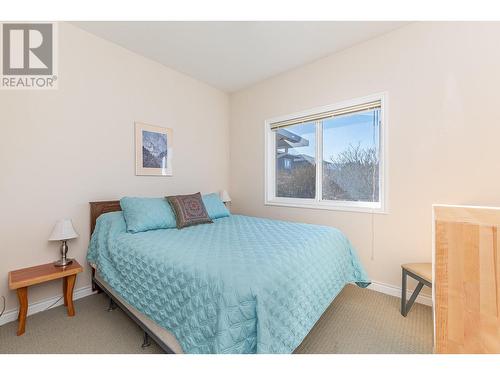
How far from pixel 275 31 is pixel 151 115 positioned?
1.73 metres

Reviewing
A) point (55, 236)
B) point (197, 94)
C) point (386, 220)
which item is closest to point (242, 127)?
point (197, 94)

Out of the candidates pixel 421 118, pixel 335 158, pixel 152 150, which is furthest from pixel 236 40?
pixel 421 118

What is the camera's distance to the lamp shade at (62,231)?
186 cm

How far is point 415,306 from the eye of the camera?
80.0 inches

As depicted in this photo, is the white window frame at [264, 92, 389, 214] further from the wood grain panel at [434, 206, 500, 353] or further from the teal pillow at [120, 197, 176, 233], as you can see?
the wood grain panel at [434, 206, 500, 353]

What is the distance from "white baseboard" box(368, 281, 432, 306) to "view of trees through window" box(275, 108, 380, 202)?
0.91m

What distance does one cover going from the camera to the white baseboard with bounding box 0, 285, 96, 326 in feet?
5.89

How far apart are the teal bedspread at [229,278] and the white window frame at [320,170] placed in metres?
0.68

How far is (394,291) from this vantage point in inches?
88.4

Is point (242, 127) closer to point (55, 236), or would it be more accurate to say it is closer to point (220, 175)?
point (220, 175)

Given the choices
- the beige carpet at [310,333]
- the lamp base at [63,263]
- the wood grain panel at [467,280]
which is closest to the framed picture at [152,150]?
the lamp base at [63,263]

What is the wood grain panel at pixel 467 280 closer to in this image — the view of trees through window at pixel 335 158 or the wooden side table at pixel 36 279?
the view of trees through window at pixel 335 158

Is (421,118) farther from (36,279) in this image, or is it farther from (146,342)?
(36,279)

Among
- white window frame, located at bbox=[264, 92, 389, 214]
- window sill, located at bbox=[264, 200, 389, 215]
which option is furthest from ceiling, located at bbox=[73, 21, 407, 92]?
window sill, located at bbox=[264, 200, 389, 215]
